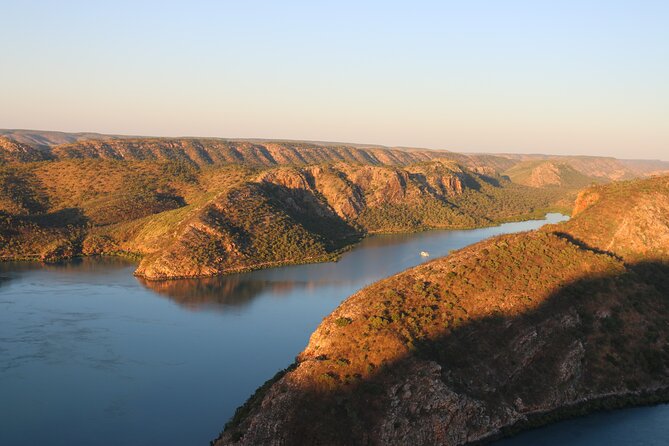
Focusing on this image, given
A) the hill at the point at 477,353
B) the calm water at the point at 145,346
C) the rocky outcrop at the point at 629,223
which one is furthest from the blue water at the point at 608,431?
the rocky outcrop at the point at 629,223

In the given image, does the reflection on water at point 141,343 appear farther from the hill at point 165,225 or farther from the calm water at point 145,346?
the hill at point 165,225

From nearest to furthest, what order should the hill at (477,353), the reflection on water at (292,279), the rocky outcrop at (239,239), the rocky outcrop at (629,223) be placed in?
the hill at (477,353)
the rocky outcrop at (629,223)
the reflection on water at (292,279)
the rocky outcrop at (239,239)

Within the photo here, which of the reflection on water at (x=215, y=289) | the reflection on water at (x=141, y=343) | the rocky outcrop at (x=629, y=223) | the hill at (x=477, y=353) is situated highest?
the rocky outcrop at (x=629, y=223)

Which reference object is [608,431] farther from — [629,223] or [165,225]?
[165,225]

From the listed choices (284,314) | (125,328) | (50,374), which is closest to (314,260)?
(284,314)

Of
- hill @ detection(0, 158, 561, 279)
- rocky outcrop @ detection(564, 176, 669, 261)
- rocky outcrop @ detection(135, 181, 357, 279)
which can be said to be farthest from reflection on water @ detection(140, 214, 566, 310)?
rocky outcrop @ detection(564, 176, 669, 261)

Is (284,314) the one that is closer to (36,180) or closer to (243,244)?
(243,244)
